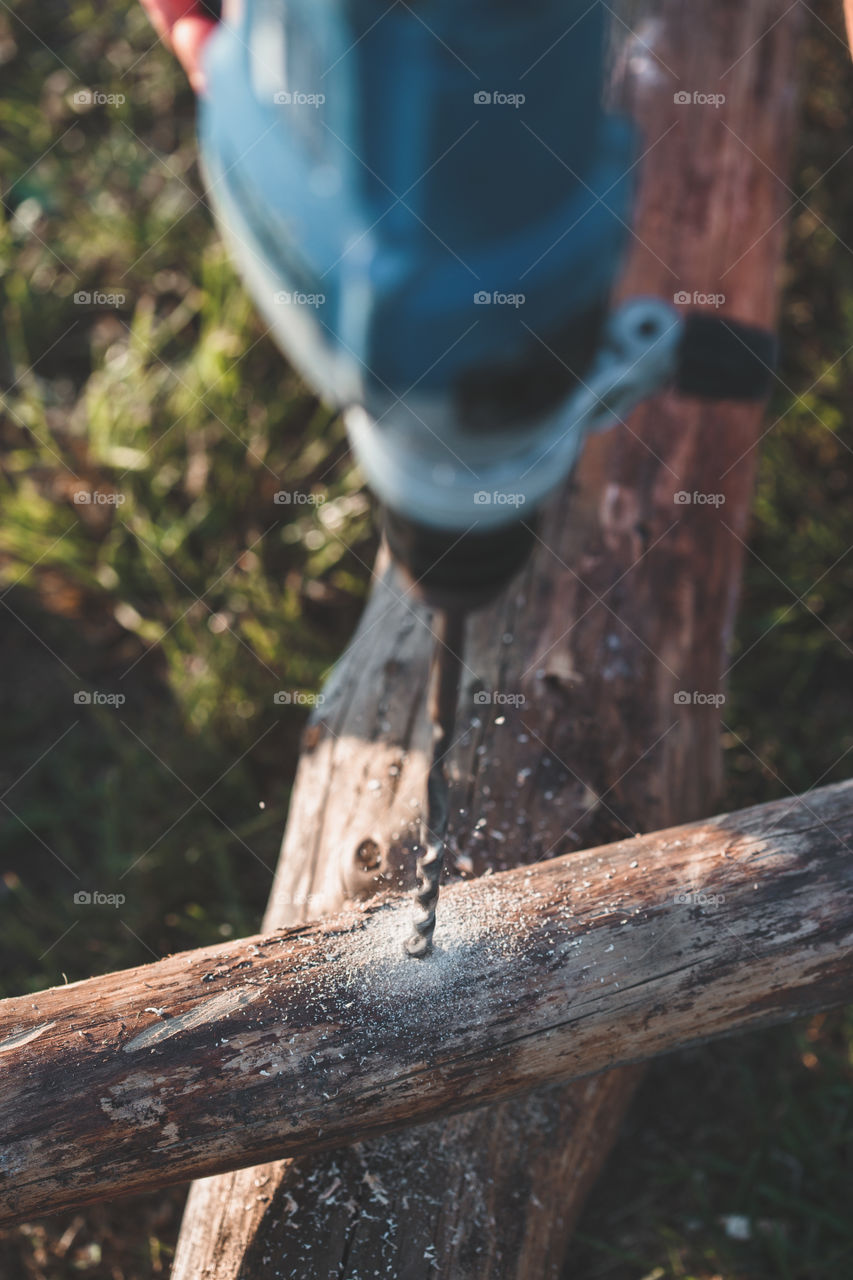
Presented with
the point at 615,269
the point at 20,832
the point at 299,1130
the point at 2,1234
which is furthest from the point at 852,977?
the point at 20,832

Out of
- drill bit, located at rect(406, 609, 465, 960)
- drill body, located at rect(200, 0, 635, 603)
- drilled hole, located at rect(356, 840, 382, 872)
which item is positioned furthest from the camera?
drilled hole, located at rect(356, 840, 382, 872)

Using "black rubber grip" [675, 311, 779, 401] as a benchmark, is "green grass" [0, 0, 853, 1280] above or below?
below

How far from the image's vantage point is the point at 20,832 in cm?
234

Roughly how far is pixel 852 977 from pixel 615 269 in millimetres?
960

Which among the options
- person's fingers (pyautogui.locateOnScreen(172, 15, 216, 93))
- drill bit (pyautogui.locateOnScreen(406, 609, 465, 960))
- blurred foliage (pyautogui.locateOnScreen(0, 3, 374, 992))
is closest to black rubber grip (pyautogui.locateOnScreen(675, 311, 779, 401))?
drill bit (pyautogui.locateOnScreen(406, 609, 465, 960))

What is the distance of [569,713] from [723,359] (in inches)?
24.2

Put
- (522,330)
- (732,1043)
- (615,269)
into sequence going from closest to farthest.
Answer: (522,330) < (615,269) < (732,1043)

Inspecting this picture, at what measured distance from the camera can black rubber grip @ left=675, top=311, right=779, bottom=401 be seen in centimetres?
162

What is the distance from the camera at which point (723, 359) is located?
164 centimetres

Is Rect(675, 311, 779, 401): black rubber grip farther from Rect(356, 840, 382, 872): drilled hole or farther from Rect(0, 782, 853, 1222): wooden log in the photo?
Rect(356, 840, 382, 872): drilled hole

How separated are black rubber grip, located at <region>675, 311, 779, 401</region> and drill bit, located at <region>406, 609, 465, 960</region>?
1.99ft

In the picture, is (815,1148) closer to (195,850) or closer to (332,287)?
(195,850)

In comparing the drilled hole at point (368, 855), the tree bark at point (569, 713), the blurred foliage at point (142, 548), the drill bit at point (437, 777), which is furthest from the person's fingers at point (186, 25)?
the blurred foliage at point (142, 548)

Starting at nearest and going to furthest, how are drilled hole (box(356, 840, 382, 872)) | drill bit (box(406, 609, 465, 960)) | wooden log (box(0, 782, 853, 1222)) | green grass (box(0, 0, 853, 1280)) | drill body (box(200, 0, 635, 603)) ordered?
drill body (box(200, 0, 635, 603)) → wooden log (box(0, 782, 853, 1222)) → drill bit (box(406, 609, 465, 960)) → drilled hole (box(356, 840, 382, 872)) → green grass (box(0, 0, 853, 1280))
